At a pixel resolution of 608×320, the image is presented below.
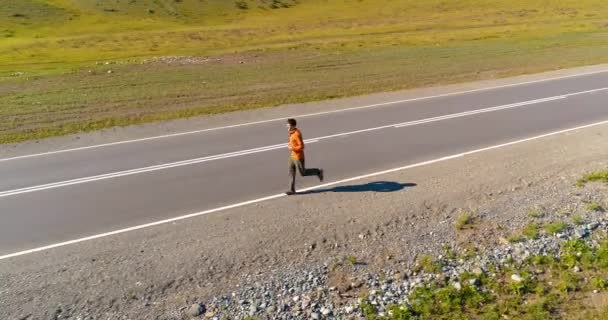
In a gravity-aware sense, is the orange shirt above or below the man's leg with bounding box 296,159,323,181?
above

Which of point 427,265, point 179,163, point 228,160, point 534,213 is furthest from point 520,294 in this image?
point 179,163

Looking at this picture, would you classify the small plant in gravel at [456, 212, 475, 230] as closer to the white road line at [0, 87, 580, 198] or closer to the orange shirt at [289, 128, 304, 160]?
the orange shirt at [289, 128, 304, 160]

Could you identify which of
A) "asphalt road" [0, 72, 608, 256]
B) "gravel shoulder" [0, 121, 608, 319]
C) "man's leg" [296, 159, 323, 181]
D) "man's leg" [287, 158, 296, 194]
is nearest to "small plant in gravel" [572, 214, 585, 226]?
"gravel shoulder" [0, 121, 608, 319]

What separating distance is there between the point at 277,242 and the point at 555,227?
179 inches

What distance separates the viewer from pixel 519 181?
11.4 meters

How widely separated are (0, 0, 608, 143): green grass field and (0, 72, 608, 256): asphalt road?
12.9 feet

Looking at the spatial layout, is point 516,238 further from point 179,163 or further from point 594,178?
point 179,163

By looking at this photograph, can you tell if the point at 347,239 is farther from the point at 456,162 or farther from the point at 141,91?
the point at 141,91

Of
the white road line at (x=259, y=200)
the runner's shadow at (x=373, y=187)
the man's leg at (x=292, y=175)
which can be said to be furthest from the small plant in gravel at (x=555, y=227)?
the man's leg at (x=292, y=175)

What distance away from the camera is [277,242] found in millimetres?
8812

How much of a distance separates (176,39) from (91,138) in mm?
37303

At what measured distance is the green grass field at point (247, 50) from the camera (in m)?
22.1

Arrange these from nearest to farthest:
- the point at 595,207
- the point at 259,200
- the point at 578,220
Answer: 1. the point at 578,220
2. the point at 595,207
3. the point at 259,200

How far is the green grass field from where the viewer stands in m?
22.1
